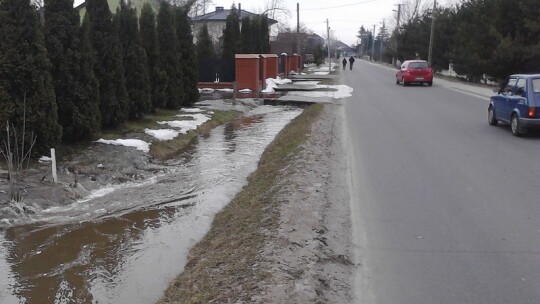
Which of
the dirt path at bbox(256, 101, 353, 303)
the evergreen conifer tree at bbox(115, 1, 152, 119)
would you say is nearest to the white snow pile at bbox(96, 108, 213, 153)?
the evergreen conifer tree at bbox(115, 1, 152, 119)

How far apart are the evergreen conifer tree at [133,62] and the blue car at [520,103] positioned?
9.49 metres

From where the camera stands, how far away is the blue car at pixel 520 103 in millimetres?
11023

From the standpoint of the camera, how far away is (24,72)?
911 cm

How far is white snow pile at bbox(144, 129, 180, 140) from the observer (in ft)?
40.6

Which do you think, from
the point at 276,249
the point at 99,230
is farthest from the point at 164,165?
the point at 276,249

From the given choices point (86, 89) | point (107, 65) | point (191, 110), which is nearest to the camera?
point (86, 89)

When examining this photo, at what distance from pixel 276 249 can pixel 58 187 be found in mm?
4541

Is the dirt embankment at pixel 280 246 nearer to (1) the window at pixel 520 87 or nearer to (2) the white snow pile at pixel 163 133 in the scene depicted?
(2) the white snow pile at pixel 163 133

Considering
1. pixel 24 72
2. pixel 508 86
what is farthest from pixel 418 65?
pixel 24 72

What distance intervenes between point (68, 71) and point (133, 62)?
3.78 metres

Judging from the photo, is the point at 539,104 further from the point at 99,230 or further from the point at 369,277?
the point at 99,230

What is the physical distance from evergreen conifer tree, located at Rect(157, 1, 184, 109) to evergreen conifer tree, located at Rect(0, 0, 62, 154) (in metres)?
7.78

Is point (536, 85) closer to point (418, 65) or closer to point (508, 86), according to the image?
point (508, 86)

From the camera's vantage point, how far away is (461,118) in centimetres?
1500
